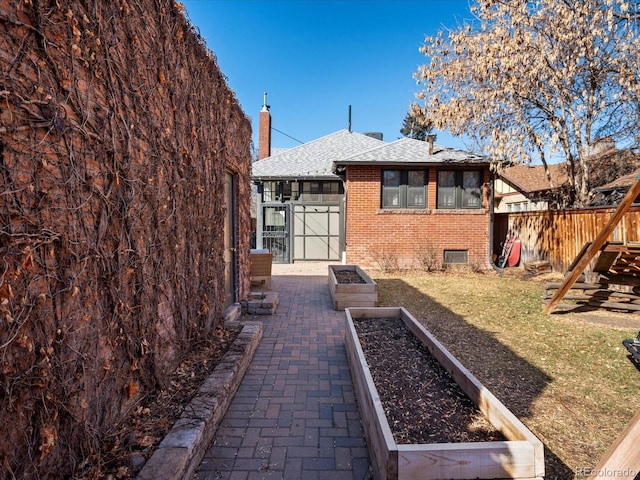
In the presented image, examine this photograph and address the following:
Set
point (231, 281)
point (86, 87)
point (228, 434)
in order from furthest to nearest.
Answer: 1. point (231, 281)
2. point (228, 434)
3. point (86, 87)

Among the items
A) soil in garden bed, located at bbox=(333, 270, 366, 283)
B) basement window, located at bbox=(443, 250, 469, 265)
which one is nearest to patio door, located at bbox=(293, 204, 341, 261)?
basement window, located at bbox=(443, 250, 469, 265)

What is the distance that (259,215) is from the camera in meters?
13.6

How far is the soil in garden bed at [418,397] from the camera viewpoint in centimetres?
236

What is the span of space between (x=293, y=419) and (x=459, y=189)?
1040 cm

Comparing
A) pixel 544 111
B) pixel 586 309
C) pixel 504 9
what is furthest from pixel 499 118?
pixel 586 309

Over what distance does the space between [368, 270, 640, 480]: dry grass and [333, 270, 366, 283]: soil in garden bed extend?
0.69 metres

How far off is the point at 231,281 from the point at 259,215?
7788mm

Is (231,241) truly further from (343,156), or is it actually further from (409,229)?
(343,156)

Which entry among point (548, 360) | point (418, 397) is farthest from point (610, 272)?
point (418, 397)

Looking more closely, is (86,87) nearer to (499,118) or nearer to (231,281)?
(231,281)

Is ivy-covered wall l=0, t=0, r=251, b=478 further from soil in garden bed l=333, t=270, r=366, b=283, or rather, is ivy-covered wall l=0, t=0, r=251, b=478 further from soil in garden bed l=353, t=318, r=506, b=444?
soil in garden bed l=333, t=270, r=366, b=283

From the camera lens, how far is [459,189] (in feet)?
37.8

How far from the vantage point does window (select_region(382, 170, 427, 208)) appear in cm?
1153

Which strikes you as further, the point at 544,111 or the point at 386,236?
the point at 386,236
